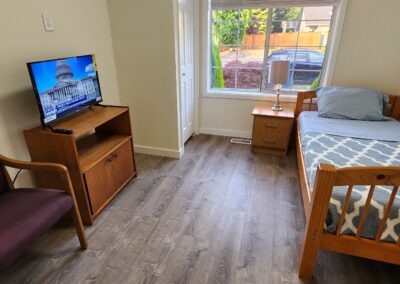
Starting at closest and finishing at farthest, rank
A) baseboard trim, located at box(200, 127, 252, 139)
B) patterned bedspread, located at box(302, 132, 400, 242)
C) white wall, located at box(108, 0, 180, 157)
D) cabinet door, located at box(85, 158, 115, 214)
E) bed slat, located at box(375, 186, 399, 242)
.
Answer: bed slat, located at box(375, 186, 399, 242), patterned bedspread, located at box(302, 132, 400, 242), cabinet door, located at box(85, 158, 115, 214), white wall, located at box(108, 0, 180, 157), baseboard trim, located at box(200, 127, 252, 139)

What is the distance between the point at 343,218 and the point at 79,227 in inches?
63.4

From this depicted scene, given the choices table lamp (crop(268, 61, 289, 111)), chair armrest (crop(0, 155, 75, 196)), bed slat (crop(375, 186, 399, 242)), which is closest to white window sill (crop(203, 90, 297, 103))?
table lamp (crop(268, 61, 289, 111))

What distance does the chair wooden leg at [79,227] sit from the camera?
5.32ft

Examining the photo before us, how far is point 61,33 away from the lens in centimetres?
208

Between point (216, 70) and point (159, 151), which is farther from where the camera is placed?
point (216, 70)

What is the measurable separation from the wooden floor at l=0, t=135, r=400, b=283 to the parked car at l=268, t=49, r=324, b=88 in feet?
4.28

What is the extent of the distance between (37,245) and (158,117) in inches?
65.7

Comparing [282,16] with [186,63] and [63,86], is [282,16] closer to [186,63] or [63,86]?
[186,63]

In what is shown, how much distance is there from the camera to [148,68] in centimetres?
271

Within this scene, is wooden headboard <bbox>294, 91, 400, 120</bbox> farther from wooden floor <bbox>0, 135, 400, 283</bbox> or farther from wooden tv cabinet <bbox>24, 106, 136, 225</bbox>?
wooden tv cabinet <bbox>24, 106, 136, 225</bbox>

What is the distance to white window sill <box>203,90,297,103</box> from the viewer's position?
3.18 meters

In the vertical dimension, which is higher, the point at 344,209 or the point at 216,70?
the point at 216,70

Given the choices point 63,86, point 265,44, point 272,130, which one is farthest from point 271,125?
point 63,86

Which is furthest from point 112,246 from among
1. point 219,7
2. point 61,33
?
point 219,7
